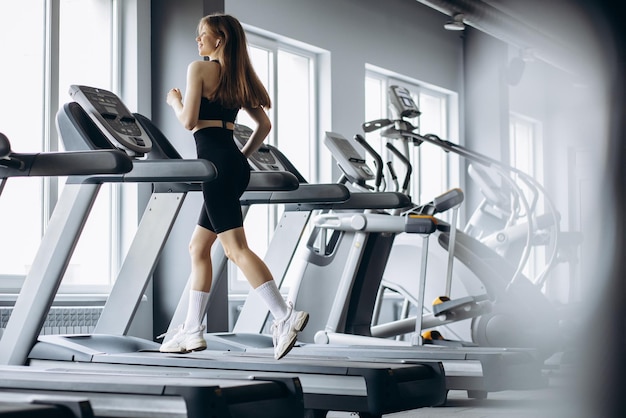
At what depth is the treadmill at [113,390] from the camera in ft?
5.19

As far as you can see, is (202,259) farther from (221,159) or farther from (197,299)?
(221,159)

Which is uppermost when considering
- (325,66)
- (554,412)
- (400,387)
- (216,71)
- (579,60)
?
(325,66)

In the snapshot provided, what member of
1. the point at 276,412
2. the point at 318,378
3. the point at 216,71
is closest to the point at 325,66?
the point at 216,71

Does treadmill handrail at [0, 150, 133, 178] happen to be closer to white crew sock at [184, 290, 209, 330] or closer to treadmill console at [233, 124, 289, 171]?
white crew sock at [184, 290, 209, 330]

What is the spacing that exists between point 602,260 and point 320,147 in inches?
252

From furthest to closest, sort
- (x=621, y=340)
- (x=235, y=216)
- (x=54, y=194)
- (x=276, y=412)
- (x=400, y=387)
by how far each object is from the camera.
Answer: (x=54, y=194) → (x=235, y=216) → (x=400, y=387) → (x=276, y=412) → (x=621, y=340)

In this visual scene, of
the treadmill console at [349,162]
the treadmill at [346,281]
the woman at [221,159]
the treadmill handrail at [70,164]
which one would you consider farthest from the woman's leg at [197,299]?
the treadmill console at [349,162]

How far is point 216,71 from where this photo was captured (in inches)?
121

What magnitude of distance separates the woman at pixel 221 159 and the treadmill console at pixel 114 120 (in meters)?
0.23

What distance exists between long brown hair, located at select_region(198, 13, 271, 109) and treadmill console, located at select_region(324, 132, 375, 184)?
1.48 meters

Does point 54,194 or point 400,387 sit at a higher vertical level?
point 54,194

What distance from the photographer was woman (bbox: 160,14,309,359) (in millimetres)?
2939

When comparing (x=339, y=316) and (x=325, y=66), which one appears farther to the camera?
(x=325, y=66)

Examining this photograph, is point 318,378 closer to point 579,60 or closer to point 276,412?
point 276,412
